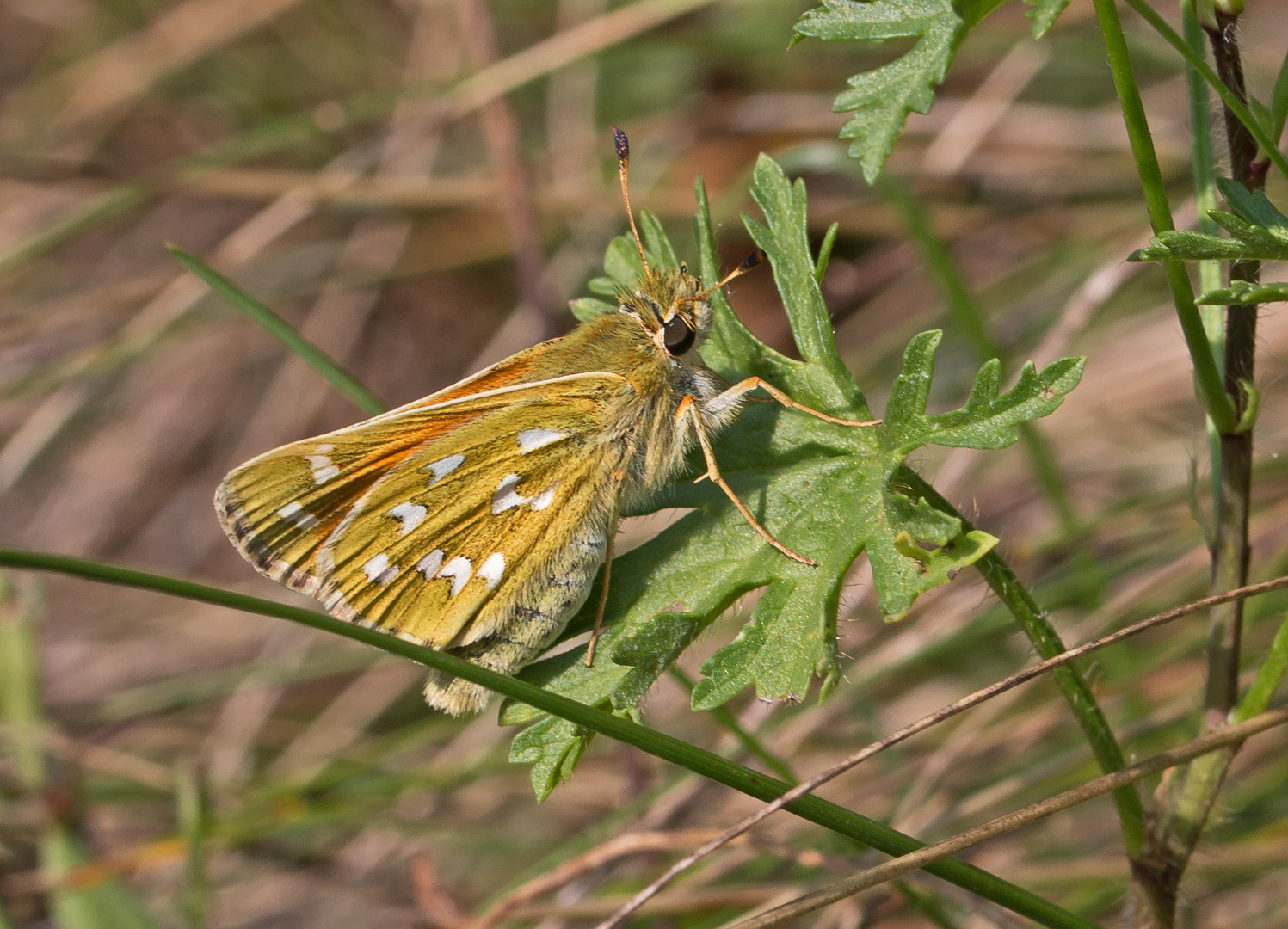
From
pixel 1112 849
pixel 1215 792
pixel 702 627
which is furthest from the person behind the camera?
pixel 1112 849

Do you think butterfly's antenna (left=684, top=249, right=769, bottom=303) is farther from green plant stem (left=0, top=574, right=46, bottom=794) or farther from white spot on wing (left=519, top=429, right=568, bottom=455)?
green plant stem (left=0, top=574, right=46, bottom=794)

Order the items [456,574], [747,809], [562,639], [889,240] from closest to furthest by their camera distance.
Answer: [562,639] < [456,574] < [747,809] < [889,240]

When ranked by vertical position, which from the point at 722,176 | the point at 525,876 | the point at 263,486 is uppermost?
the point at 263,486

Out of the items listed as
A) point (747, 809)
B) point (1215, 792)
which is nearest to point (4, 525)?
point (747, 809)

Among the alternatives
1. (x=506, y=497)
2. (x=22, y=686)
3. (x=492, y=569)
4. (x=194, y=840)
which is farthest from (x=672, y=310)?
(x=22, y=686)

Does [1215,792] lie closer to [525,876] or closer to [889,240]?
[525,876]

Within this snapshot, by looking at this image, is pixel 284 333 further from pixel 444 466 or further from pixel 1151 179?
pixel 1151 179

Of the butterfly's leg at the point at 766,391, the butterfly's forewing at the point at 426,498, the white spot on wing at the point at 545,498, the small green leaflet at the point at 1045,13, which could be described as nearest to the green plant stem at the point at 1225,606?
the small green leaflet at the point at 1045,13
